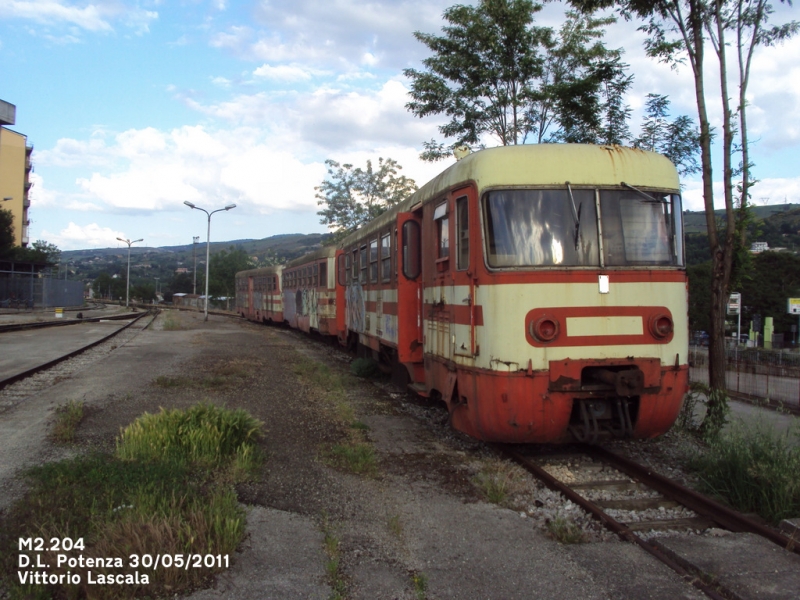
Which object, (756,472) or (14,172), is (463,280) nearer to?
(756,472)

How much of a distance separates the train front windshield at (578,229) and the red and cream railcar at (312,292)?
1157cm

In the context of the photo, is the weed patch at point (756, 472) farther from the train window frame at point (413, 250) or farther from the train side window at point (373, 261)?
the train side window at point (373, 261)

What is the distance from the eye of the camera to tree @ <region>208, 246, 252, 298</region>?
260 ft

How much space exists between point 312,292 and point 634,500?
54.1 feet

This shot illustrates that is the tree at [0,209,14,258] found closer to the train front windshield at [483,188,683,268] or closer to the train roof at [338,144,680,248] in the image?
the train roof at [338,144,680,248]

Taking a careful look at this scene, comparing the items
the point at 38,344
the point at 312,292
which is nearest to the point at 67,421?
the point at 38,344

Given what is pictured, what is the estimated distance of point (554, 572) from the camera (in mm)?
3842

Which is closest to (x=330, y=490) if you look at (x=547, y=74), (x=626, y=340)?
(x=626, y=340)

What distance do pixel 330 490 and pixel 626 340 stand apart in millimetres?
2831

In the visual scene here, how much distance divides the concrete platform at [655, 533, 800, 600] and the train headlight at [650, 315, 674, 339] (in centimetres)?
181

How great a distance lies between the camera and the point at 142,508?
13.3ft

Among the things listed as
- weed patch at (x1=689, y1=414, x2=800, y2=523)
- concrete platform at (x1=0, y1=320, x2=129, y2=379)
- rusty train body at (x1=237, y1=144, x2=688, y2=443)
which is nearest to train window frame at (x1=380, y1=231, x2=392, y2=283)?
rusty train body at (x1=237, y1=144, x2=688, y2=443)

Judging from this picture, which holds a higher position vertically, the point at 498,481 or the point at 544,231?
the point at 544,231

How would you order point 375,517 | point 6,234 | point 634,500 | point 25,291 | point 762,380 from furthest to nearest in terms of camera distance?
1. point 6,234
2. point 25,291
3. point 762,380
4. point 634,500
5. point 375,517
